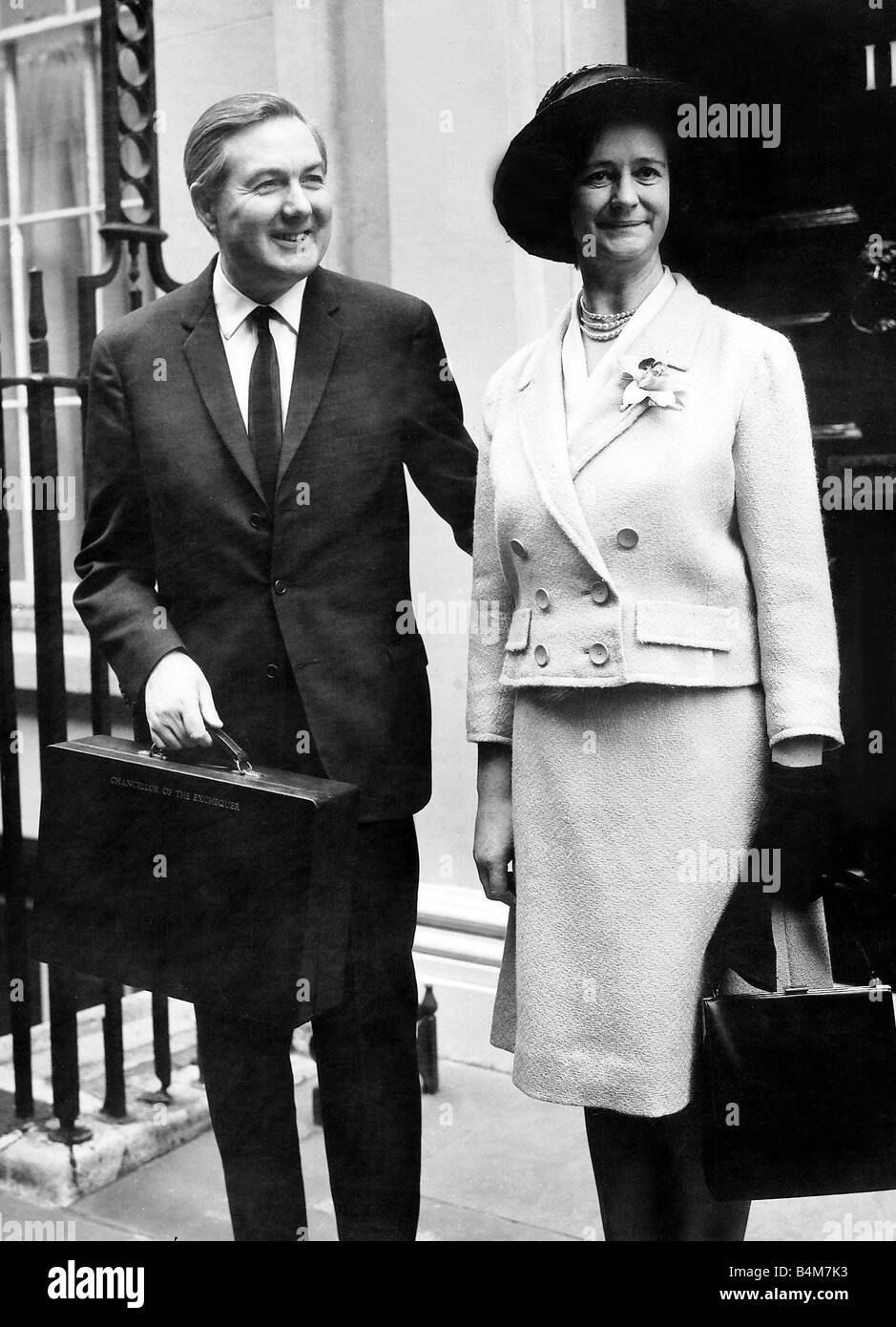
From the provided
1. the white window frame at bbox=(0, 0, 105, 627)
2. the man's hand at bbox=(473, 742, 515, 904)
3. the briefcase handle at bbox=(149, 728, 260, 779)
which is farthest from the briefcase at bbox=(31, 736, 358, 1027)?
the white window frame at bbox=(0, 0, 105, 627)

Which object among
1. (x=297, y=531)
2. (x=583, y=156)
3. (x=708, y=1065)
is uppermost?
(x=583, y=156)

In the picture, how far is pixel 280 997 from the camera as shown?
2383mm

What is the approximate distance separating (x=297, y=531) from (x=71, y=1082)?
1818 millimetres

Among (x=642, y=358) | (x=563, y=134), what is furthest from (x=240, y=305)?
(x=642, y=358)

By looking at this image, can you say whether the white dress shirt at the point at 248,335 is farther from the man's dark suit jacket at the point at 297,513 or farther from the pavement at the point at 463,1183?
the pavement at the point at 463,1183

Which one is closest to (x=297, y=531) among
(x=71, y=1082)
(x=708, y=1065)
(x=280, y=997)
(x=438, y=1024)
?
(x=280, y=997)

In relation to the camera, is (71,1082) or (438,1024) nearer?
(71,1082)

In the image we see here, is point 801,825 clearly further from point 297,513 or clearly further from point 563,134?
point 563,134

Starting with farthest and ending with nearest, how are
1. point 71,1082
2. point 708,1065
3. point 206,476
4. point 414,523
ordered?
point 414,523
point 71,1082
point 206,476
point 708,1065

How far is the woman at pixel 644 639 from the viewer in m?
2.15

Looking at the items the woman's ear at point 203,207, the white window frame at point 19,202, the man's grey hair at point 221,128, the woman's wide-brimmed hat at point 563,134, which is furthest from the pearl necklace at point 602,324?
the white window frame at point 19,202

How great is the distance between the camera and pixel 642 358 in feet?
7.19

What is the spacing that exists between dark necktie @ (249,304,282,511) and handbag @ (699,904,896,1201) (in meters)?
1.16
